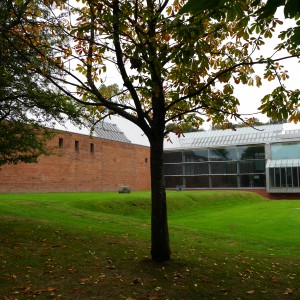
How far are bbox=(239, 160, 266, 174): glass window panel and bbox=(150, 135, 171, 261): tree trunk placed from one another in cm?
4002

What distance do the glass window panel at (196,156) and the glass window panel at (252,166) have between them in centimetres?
506

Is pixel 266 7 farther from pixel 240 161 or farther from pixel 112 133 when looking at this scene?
pixel 240 161

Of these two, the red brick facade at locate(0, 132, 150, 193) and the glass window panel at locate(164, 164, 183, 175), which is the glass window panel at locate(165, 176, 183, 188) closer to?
the glass window panel at locate(164, 164, 183, 175)

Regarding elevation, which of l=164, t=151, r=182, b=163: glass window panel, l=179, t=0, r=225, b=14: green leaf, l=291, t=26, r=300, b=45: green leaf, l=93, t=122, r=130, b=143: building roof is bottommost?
l=291, t=26, r=300, b=45: green leaf

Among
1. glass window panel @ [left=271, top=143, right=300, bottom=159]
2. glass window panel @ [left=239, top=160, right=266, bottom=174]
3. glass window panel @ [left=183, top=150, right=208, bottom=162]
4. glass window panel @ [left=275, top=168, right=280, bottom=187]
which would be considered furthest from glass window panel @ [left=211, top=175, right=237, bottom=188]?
glass window panel @ [left=271, top=143, right=300, bottom=159]

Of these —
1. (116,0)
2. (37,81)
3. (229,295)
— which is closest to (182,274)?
(229,295)

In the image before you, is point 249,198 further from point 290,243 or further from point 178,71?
point 178,71

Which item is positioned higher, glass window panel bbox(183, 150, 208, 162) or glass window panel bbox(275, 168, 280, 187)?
glass window panel bbox(183, 150, 208, 162)

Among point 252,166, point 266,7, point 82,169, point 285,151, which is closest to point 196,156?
point 252,166

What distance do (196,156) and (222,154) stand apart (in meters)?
3.62

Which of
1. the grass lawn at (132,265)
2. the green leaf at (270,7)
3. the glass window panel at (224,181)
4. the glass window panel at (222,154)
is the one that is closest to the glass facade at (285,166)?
the glass window panel at (222,154)

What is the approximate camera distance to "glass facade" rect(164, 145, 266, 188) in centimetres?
4616

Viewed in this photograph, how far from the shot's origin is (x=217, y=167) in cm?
4884

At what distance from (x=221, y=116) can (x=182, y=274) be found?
3400 mm
